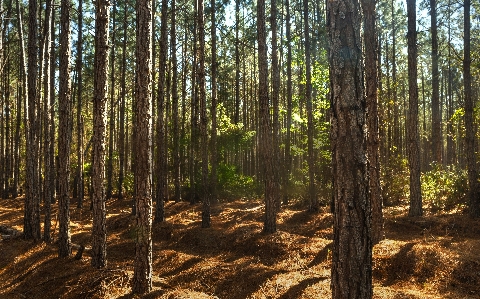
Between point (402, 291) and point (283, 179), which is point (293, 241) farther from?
point (283, 179)

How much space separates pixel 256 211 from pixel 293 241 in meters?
6.40

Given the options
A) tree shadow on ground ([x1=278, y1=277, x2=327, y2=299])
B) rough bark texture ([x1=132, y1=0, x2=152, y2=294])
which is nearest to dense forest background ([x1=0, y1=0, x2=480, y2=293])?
rough bark texture ([x1=132, y1=0, x2=152, y2=294])

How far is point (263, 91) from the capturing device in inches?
451

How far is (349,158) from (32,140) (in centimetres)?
1190

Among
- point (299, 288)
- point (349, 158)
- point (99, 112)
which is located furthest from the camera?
point (99, 112)

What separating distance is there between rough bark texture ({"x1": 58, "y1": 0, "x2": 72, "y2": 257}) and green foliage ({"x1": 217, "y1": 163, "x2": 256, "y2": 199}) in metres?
12.3

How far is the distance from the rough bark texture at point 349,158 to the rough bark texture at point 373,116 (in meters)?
5.65

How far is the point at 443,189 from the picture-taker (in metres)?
16.0

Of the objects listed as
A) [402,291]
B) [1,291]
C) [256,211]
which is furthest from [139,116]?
[256,211]

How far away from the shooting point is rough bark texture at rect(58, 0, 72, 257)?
938 centimetres

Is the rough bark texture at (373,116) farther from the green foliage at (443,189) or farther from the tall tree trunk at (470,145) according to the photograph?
the green foliage at (443,189)

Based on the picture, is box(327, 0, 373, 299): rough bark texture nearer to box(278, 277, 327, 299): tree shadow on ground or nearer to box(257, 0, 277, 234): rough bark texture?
box(278, 277, 327, 299): tree shadow on ground

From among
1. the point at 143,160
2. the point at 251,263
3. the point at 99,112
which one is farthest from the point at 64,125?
the point at 251,263

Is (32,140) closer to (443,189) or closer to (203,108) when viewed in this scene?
(203,108)
